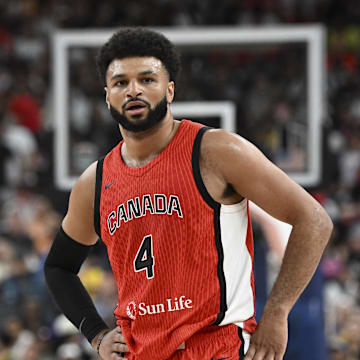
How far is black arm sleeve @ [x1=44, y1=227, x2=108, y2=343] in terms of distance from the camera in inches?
115

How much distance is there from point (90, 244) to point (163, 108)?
2.38 ft

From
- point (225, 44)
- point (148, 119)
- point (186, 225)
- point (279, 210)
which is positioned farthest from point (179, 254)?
point (225, 44)

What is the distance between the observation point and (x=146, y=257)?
252cm

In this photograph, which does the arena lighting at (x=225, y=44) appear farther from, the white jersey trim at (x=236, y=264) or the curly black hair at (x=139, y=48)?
the white jersey trim at (x=236, y=264)

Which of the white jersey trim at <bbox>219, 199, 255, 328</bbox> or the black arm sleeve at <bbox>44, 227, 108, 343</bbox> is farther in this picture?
the black arm sleeve at <bbox>44, 227, 108, 343</bbox>

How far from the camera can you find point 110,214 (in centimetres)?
264

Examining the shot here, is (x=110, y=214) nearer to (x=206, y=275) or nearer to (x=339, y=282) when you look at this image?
(x=206, y=275)

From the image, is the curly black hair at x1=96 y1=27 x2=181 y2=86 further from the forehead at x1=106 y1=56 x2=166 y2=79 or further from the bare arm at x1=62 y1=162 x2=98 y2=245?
the bare arm at x1=62 y1=162 x2=98 y2=245

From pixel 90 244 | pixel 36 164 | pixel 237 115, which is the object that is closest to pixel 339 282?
pixel 237 115

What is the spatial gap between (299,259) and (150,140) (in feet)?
2.21

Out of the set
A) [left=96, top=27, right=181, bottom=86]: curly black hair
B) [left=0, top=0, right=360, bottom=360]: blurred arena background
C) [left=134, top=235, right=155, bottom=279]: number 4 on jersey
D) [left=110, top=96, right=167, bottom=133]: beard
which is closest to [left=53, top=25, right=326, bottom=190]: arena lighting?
[left=0, top=0, right=360, bottom=360]: blurred arena background

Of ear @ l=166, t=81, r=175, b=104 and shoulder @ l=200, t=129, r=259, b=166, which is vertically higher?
ear @ l=166, t=81, r=175, b=104

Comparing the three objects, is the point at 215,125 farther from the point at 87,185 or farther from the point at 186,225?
the point at 186,225

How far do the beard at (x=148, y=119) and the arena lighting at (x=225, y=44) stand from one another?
3.64 metres
